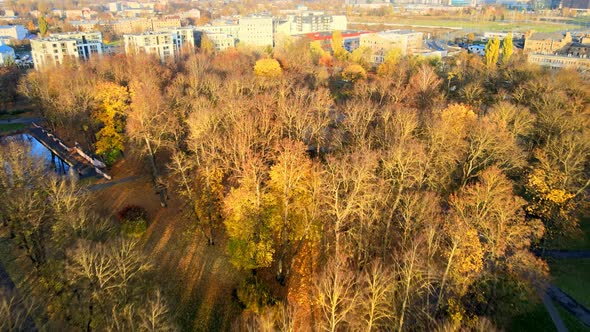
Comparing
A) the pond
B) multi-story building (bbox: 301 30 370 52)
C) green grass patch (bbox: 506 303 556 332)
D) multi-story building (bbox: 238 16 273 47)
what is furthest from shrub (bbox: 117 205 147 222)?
multi-story building (bbox: 238 16 273 47)

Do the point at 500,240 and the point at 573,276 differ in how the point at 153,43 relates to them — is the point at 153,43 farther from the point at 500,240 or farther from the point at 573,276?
the point at 573,276

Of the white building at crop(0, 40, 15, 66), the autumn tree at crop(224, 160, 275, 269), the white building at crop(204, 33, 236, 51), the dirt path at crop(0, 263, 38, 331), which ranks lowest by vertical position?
the dirt path at crop(0, 263, 38, 331)

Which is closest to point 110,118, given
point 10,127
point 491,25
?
point 10,127

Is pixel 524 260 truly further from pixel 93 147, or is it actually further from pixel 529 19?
pixel 529 19

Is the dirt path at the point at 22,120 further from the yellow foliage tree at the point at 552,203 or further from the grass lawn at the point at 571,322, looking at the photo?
the grass lawn at the point at 571,322

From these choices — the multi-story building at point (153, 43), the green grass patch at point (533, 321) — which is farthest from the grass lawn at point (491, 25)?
the green grass patch at point (533, 321)

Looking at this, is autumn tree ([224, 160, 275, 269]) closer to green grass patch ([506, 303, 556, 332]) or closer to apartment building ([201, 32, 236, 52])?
green grass patch ([506, 303, 556, 332])

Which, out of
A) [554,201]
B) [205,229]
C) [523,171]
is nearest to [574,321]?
[554,201]
